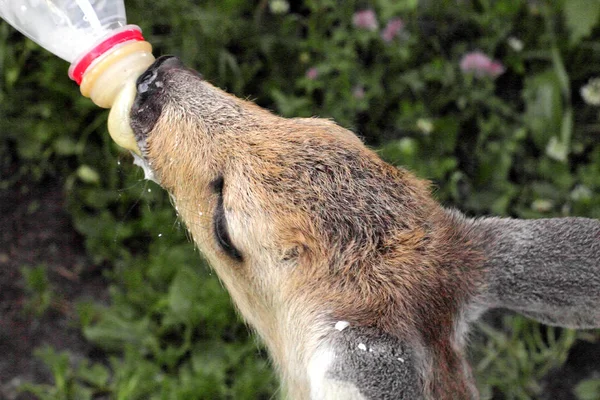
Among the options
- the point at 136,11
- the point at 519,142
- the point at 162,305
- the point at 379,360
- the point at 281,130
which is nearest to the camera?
the point at 379,360

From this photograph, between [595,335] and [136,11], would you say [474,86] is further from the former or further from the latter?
[136,11]

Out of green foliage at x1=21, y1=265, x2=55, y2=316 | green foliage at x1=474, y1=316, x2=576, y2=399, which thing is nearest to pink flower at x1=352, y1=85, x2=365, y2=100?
green foliage at x1=474, y1=316, x2=576, y2=399

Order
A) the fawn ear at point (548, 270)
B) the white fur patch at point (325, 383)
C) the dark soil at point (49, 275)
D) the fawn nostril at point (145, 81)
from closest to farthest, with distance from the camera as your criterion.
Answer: the white fur patch at point (325, 383) → the fawn ear at point (548, 270) → the fawn nostril at point (145, 81) → the dark soil at point (49, 275)

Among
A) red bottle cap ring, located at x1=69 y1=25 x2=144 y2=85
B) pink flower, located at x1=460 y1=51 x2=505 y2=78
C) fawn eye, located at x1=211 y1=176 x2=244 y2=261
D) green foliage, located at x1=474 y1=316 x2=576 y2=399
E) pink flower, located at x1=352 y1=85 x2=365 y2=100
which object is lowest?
green foliage, located at x1=474 y1=316 x2=576 y2=399

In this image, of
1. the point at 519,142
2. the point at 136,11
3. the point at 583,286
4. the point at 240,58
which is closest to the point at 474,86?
the point at 519,142

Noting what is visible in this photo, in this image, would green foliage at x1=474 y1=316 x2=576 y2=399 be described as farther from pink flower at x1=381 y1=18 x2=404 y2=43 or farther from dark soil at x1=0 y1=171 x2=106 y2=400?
dark soil at x1=0 y1=171 x2=106 y2=400

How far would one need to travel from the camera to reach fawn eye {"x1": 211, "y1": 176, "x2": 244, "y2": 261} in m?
2.92

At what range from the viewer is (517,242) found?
9.91ft

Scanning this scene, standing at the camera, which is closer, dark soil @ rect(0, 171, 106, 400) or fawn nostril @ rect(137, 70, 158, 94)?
fawn nostril @ rect(137, 70, 158, 94)

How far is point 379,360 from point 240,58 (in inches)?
113

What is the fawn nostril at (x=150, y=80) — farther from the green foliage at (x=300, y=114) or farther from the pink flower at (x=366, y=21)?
the pink flower at (x=366, y=21)

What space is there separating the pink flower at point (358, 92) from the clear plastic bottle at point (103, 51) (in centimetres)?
162

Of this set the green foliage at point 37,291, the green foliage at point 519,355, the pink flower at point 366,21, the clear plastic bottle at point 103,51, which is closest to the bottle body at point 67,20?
the clear plastic bottle at point 103,51

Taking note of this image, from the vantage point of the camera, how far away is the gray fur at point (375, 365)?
7.89 feet
